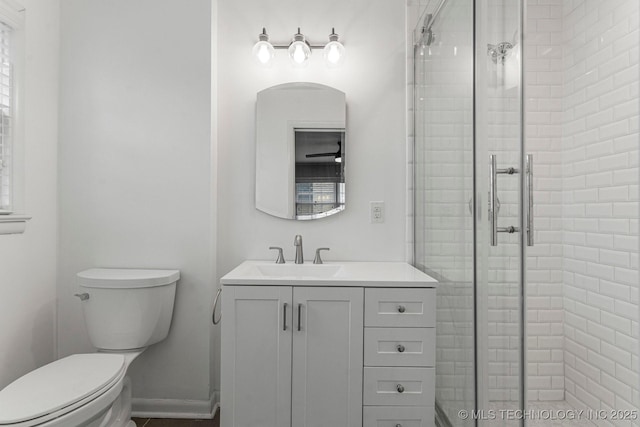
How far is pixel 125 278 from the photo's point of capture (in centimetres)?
182

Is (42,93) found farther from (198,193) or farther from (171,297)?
(171,297)

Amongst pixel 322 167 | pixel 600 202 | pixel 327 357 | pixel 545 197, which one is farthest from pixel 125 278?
pixel 600 202

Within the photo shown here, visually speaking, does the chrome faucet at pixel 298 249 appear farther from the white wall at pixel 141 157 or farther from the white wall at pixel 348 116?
the white wall at pixel 141 157

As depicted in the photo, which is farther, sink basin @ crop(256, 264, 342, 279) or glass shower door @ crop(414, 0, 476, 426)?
sink basin @ crop(256, 264, 342, 279)

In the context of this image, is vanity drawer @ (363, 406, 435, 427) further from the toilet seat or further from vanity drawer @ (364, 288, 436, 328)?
the toilet seat

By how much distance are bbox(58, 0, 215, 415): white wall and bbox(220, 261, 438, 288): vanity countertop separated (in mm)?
349

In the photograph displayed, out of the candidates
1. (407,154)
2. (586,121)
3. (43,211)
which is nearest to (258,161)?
(407,154)

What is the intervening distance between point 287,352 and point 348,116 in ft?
4.26

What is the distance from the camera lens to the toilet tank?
1.81 metres

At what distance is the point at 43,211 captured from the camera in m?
1.99

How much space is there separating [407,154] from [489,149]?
0.87 m

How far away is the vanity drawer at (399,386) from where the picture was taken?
5.16ft

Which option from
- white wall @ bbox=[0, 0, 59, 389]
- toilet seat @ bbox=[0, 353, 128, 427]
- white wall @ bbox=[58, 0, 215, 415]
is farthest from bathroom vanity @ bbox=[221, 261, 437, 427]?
white wall @ bbox=[0, 0, 59, 389]

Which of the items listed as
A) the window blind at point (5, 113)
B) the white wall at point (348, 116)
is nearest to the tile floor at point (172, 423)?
the white wall at point (348, 116)
